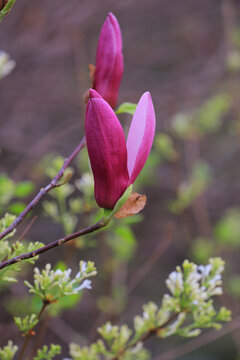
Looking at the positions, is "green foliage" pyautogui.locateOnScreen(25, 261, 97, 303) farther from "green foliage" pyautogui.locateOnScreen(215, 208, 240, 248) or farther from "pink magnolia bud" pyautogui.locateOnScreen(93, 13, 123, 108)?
"green foliage" pyautogui.locateOnScreen(215, 208, 240, 248)

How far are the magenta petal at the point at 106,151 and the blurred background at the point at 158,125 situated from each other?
3.17 ft

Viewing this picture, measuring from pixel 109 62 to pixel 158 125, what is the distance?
2341 mm

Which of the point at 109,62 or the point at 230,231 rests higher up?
the point at 109,62

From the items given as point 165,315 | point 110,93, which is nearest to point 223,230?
point 165,315

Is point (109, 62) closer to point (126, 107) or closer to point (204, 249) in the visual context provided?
point (126, 107)

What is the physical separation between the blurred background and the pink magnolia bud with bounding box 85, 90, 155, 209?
967 mm

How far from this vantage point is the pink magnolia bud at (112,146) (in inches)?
19.0

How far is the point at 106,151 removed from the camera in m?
0.49

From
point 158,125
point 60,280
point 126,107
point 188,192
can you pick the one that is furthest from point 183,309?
point 158,125

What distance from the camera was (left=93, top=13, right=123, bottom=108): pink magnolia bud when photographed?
652 mm

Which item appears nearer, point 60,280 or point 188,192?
point 60,280

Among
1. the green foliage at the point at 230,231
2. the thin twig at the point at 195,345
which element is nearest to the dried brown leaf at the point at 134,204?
the thin twig at the point at 195,345

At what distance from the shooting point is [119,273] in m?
2.14

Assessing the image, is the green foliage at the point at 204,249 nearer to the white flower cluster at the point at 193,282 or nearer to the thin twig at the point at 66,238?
the white flower cluster at the point at 193,282
